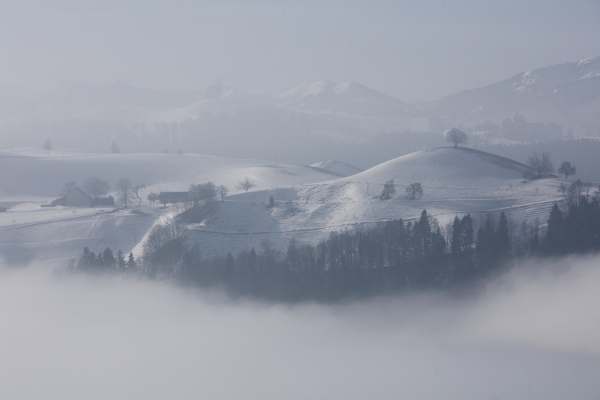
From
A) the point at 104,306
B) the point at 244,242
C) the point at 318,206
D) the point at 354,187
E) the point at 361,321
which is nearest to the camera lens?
the point at 361,321

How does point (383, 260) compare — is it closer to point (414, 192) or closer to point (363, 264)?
point (363, 264)

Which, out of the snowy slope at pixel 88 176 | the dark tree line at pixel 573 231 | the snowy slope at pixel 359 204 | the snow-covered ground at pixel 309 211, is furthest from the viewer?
the snowy slope at pixel 88 176

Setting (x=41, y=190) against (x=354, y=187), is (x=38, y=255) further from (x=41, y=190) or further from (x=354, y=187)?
(x=41, y=190)

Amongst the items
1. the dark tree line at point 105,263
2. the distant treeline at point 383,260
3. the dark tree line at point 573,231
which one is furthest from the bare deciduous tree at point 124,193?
the dark tree line at point 573,231

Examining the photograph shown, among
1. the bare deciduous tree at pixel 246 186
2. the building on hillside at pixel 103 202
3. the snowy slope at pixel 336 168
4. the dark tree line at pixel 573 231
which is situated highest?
the snowy slope at pixel 336 168

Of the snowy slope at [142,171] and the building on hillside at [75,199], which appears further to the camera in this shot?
the snowy slope at [142,171]

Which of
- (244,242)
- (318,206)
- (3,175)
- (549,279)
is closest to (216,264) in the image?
(244,242)

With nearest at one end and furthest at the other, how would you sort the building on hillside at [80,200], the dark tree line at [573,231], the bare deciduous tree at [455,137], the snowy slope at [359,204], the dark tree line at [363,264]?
the dark tree line at [363,264] → the dark tree line at [573,231] → the snowy slope at [359,204] → the building on hillside at [80,200] → the bare deciduous tree at [455,137]

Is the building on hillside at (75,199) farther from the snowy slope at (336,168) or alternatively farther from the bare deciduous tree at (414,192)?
the snowy slope at (336,168)

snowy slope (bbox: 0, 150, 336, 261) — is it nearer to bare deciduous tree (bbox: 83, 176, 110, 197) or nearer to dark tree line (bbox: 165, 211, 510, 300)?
bare deciduous tree (bbox: 83, 176, 110, 197)
